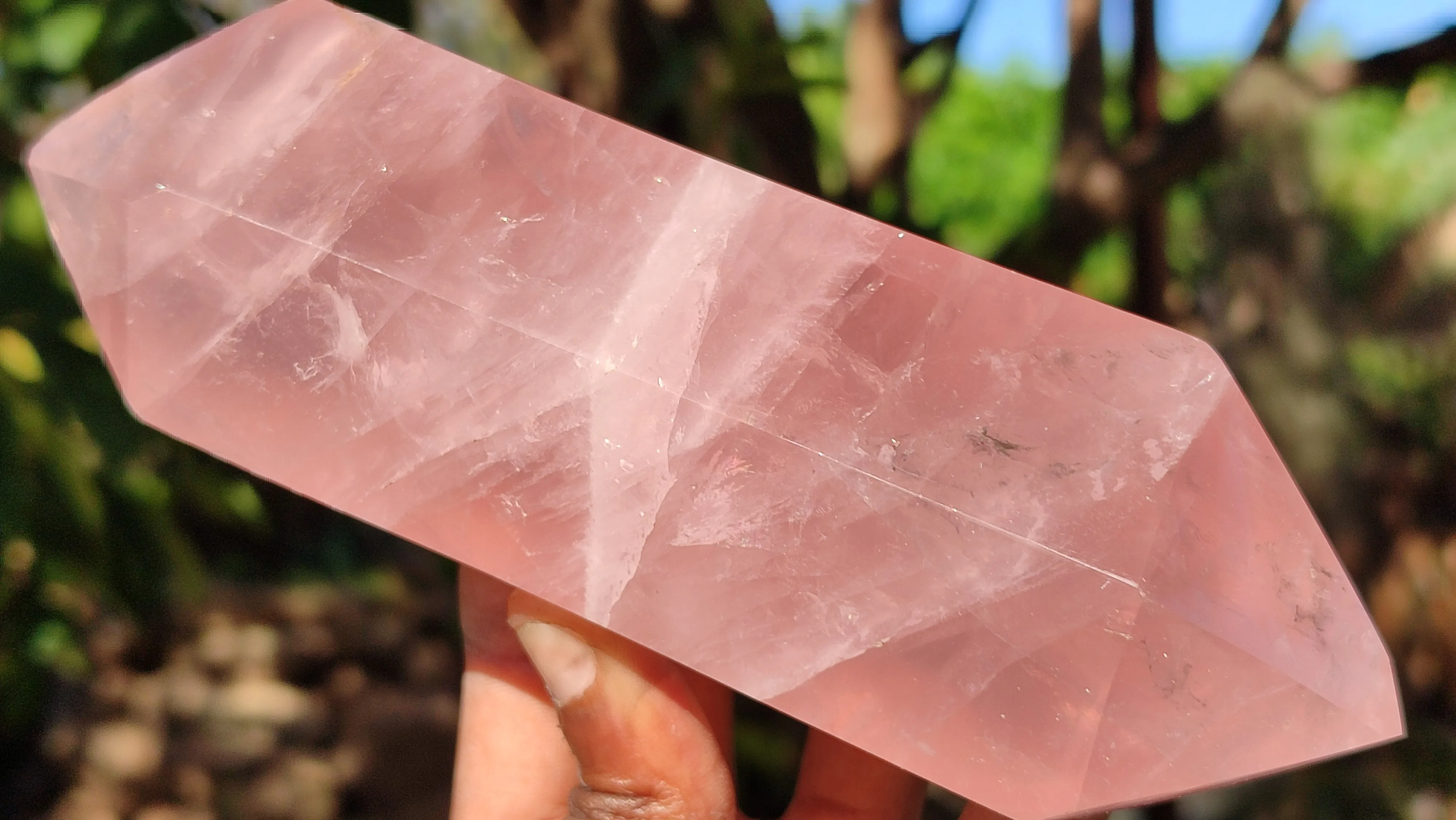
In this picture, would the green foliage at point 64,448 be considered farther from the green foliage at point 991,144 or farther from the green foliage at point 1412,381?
the green foliage at point 991,144

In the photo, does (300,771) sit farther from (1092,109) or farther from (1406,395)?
(1406,395)

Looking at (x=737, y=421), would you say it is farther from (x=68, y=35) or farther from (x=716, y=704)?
(x=68, y=35)

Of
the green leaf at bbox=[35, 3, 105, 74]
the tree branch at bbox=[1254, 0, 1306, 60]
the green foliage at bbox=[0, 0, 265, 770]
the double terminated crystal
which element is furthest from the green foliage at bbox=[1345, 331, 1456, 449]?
the green leaf at bbox=[35, 3, 105, 74]

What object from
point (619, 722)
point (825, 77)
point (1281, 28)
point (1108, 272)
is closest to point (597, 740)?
point (619, 722)

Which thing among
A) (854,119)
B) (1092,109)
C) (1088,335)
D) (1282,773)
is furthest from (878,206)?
(1282,773)

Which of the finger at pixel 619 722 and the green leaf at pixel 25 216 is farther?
the green leaf at pixel 25 216

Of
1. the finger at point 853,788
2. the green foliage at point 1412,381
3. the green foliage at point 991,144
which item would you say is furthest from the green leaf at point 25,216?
the green foliage at point 991,144

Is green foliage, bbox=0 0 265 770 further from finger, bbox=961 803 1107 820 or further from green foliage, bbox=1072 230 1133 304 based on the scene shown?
green foliage, bbox=1072 230 1133 304

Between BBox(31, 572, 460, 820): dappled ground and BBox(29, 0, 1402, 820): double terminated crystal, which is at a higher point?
BBox(29, 0, 1402, 820): double terminated crystal
